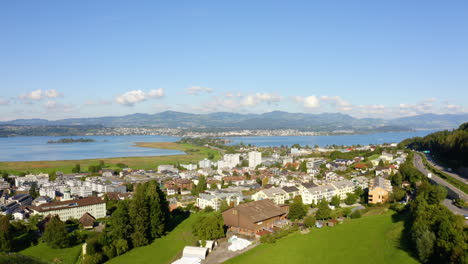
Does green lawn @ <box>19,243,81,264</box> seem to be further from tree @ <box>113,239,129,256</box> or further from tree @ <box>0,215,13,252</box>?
tree @ <box>113,239,129,256</box>

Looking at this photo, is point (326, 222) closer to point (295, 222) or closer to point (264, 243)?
point (295, 222)

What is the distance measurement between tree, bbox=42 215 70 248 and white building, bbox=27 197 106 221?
168 inches

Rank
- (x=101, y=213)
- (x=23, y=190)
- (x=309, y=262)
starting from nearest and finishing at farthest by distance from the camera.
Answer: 1. (x=309, y=262)
2. (x=101, y=213)
3. (x=23, y=190)

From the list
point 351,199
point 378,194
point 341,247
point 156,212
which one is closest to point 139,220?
point 156,212

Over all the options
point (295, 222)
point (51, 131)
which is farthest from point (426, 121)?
point (295, 222)

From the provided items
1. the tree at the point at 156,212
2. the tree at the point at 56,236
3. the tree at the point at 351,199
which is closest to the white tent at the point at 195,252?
the tree at the point at 156,212

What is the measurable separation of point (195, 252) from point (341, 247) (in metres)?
4.57

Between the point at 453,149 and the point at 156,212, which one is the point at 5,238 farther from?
the point at 453,149

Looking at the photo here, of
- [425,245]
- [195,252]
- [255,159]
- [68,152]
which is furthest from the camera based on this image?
[68,152]

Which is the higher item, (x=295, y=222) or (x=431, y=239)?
(x=431, y=239)

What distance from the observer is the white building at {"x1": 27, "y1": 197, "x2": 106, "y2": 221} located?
54.4 feet

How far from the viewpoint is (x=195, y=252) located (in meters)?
10.9

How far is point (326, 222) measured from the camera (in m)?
13.8

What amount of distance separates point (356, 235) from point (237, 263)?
13.7 ft
